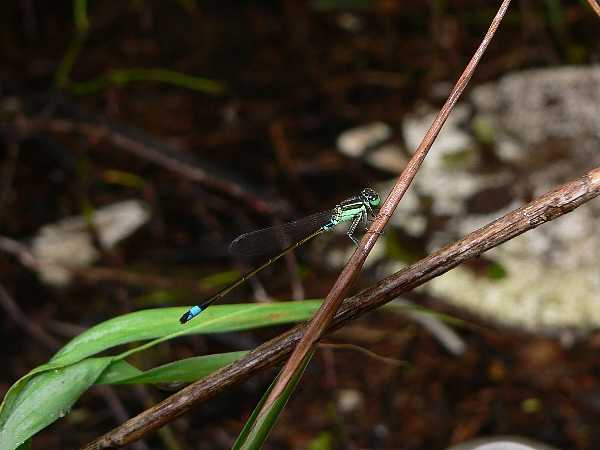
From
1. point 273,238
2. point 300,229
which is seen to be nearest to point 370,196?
point 300,229

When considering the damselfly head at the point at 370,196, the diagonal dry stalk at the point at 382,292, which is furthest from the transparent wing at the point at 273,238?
the diagonal dry stalk at the point at 382,292

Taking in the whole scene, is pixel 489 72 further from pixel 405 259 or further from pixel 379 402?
pixel 379 402

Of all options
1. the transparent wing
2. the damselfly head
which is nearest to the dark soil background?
the transparent wing

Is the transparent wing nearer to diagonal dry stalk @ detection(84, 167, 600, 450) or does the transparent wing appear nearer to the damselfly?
the damselfly

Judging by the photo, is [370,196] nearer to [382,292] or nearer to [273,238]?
[273,238]

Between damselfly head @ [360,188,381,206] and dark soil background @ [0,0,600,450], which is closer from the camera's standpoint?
damselfly head @ [360,188,381,206]

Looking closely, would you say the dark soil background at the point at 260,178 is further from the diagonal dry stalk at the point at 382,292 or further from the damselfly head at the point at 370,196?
the diagonal dry stalk at the point at 382,292
